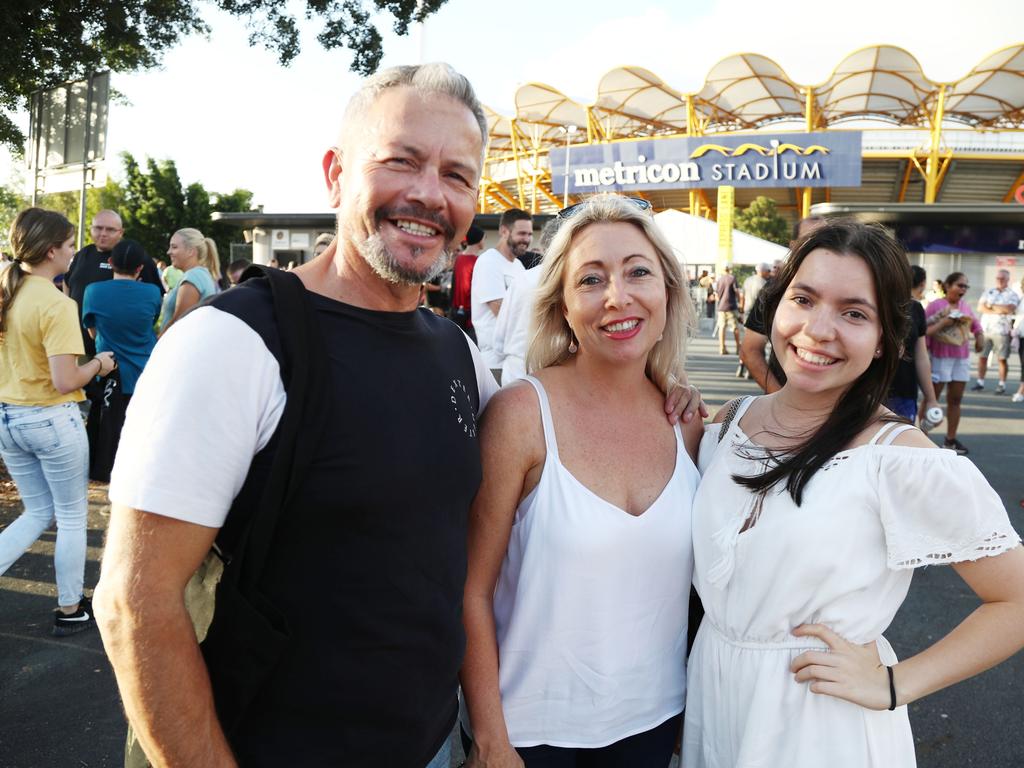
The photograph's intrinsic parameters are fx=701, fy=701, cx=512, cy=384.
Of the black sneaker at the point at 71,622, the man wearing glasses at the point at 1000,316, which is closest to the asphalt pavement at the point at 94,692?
the black sneaker at the point at 71,622

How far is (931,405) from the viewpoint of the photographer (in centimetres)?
633

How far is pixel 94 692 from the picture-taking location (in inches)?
129

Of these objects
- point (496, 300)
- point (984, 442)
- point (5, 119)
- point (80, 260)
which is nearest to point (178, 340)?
point (496, 300)

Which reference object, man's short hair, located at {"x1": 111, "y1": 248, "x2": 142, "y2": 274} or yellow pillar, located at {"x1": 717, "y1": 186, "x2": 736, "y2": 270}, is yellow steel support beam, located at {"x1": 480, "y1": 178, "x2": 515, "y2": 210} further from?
man's short hair, located at {"x1": 111, "y1": 248, "x2": 142, "y2": 274}

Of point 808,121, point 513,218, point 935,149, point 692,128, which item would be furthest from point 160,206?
point 935,149

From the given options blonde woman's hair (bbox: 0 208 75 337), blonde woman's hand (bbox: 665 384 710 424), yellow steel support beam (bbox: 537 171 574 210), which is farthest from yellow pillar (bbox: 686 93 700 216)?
blonde woman's hand (bbox: 665 384 710 424)

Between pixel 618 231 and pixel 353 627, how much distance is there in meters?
1.25

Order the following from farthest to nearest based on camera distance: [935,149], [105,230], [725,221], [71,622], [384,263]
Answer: [725,221] → [935,149] → [105,230] → [71,622] → [384,263]

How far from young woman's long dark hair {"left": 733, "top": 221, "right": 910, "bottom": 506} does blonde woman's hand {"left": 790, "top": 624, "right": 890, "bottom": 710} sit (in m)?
0.34

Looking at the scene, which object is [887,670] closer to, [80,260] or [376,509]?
[376,509]

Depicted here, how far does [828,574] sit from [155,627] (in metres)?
1.35

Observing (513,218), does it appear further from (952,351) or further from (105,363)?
(952,351)

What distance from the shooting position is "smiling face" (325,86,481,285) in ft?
4.80

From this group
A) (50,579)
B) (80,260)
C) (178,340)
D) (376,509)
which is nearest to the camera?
(178,340)
